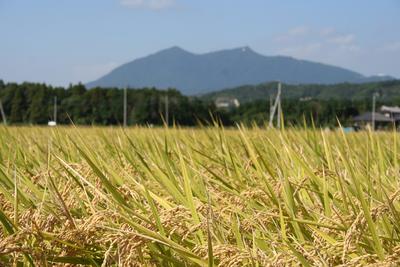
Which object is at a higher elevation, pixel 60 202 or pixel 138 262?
pixel 60 202

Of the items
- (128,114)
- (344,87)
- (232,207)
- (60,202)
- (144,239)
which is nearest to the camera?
(144,239)

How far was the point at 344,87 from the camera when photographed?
3885 inches

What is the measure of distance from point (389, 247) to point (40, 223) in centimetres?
75

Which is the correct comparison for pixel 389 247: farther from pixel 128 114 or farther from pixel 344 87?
pixel 344 87

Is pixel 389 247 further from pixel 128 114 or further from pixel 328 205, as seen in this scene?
pixel 128 114

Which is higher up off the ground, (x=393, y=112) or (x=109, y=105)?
(x=393, y=112)

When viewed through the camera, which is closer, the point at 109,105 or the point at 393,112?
the point at 393,112

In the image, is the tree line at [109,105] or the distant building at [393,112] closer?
the distant building at [393,112]

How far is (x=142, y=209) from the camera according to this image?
1.53 m

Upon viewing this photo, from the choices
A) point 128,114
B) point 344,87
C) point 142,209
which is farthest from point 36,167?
point 344,87

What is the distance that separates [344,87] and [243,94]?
1856 cm

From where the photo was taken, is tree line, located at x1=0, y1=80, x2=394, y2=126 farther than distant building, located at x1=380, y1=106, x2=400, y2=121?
Yes

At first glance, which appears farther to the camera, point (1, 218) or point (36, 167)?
point (36, 167)

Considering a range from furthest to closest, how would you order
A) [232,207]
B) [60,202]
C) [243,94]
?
[243,94]
[232,207]
[60,202]
